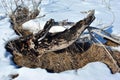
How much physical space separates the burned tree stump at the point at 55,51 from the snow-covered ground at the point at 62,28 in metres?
0.13

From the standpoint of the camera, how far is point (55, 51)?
3.88 m

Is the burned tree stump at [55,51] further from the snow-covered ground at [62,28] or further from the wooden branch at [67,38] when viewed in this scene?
the snow-covered ground at [62,28]

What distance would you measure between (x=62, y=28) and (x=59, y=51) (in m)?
0.34

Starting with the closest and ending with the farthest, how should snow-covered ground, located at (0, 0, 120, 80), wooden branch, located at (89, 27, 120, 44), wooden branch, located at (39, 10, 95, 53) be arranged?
snow-covered ground, located at (0, 0, 120, 80), wooden branch, located at (39, 10, 95, 53), wooden branch, located at (89, 27, 120, 44)

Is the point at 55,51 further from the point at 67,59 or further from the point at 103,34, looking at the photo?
the point at 103,34

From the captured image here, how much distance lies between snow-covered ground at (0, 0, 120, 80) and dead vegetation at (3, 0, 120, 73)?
12 centimetres

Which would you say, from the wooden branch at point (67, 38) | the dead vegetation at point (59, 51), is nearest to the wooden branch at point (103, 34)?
the dead vegetation at point (59, 51)

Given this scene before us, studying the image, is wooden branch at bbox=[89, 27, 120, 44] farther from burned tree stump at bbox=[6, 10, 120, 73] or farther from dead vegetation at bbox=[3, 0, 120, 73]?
A: burned tree stump at bbox=[6, 10, 120, 73]

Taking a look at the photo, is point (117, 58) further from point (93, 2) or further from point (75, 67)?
point (93, 2)

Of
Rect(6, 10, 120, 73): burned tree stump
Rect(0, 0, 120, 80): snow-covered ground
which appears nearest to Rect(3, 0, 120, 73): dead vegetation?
Rect(6, 10, 120, 73): burned tree stump

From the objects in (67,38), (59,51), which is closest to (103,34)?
(67,38)

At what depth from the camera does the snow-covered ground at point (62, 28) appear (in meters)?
3.48

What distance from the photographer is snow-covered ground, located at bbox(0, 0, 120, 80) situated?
3.48 metres

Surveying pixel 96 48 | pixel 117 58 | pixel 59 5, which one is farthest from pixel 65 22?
pixel 59 5
